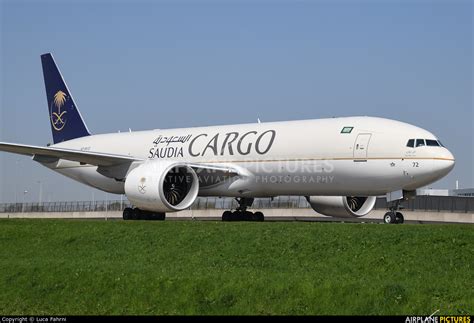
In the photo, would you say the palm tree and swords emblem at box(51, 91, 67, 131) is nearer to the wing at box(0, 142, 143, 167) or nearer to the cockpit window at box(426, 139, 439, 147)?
the wing at box(0, 142, 143, 167)

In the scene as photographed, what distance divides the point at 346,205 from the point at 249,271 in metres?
15.3

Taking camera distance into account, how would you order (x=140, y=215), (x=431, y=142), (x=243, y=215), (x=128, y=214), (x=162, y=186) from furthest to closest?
(x=243, y=215), (x=128, y=214), (x=140, y=215), (x=162, y=186), (x=431, y=142)

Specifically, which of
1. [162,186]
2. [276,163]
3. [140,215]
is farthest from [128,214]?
[276,163]

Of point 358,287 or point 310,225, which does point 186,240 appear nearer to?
point 310,225

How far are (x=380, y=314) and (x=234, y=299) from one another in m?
3.16

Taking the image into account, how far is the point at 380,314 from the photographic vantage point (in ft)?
50.6

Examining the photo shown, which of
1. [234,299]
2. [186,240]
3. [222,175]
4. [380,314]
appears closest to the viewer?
[380,314]

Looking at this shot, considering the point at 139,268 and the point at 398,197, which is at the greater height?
the point at 398,197

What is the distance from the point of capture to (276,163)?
1216 inches

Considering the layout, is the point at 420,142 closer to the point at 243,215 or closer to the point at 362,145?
the point at 362,145

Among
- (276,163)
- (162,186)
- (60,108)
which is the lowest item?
(162,186)

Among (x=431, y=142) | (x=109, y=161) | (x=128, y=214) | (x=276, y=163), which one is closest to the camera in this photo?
(x=431, y=142)

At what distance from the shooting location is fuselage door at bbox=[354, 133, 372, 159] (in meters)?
28.3

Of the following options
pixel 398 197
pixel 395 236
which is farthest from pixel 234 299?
pixel 398 197
